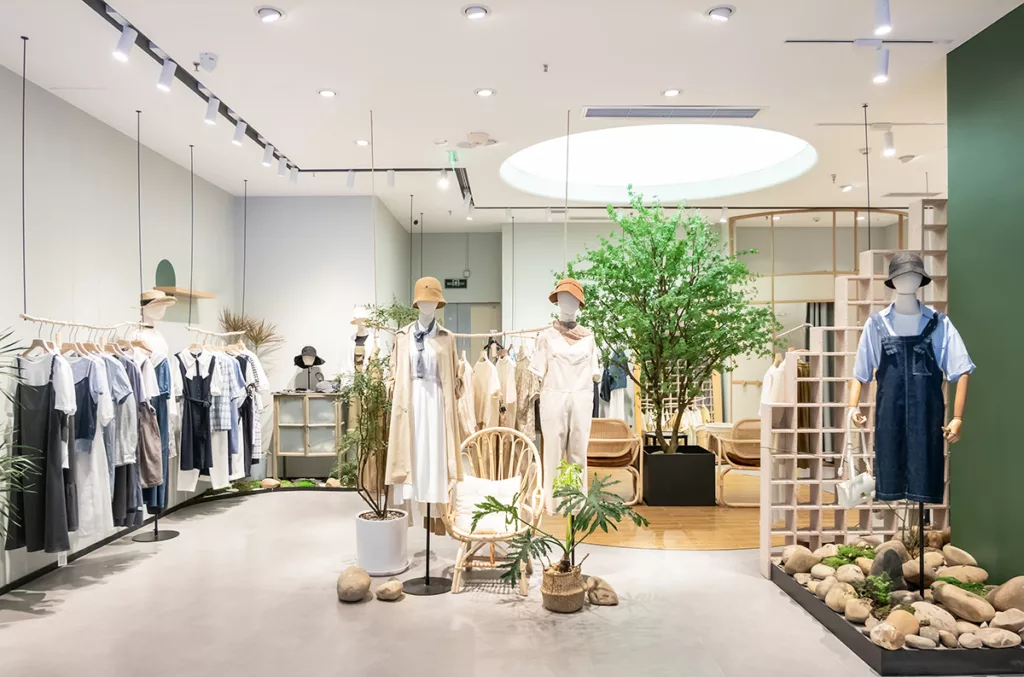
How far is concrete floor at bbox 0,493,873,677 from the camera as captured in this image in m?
3.61

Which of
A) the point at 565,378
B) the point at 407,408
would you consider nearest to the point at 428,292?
the point at 407,408

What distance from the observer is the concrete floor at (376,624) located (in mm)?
3613

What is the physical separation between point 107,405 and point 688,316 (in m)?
4.79

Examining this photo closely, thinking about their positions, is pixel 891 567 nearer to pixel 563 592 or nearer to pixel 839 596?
pixel 839 596

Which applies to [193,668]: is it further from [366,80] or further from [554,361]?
[366,80]

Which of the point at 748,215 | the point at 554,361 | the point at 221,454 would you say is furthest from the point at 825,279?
the point at 221,454

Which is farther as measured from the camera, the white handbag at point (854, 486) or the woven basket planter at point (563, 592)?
the woven basket planter at point (563, 592)

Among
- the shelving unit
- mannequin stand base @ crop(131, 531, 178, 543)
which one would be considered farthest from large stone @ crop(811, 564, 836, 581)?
mannequin stand base @ crop(131, 531, 178, 543)

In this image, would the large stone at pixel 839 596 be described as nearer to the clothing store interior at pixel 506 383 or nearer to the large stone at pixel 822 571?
the clothing store interior at pixel 506 383

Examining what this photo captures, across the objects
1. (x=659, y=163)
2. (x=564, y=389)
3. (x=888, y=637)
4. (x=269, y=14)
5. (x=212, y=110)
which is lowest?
(x=888, y=637)

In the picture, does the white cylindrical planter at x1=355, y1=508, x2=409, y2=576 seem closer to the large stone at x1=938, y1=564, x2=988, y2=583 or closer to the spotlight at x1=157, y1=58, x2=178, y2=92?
the spotlight at x1=157, y1=58, x2=178, y2=92

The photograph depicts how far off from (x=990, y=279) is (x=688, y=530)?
2.98 metres

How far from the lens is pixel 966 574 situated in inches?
167

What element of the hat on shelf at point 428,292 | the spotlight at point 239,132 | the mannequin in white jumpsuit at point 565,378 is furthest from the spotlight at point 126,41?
the mannequin in white jumpsuit at point 565,378
